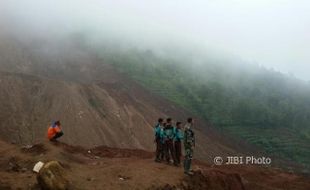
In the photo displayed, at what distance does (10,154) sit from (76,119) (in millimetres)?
27842

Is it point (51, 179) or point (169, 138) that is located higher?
point (169, 138)

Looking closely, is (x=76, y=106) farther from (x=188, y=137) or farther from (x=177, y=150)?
(x=188, y=137)

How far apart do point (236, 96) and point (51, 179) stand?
6866cm

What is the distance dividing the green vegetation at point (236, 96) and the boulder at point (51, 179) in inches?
2076

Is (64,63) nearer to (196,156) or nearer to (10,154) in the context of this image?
(196,156)

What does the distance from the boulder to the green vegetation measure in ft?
173

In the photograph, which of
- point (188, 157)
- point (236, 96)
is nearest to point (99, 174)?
point (188, 157)

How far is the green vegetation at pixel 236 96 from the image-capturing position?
231 ft

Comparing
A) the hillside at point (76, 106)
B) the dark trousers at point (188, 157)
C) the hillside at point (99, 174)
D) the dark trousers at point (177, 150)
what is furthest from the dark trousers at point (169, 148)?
the hillside at point (76, 106)

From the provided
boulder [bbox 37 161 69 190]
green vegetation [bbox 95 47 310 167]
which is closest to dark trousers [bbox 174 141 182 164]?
boulder [bbox 37 161 69 190]

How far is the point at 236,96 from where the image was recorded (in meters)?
80.8

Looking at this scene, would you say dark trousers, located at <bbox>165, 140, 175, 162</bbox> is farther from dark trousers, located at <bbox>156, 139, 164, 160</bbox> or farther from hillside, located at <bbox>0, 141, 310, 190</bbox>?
hillside, located at <bbox>0, 141, 310, 190</bbox>

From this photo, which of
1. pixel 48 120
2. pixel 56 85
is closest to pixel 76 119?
pixel 48 120

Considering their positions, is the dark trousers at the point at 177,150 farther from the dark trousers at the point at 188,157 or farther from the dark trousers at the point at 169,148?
the dark trousers at the point at 188,157
